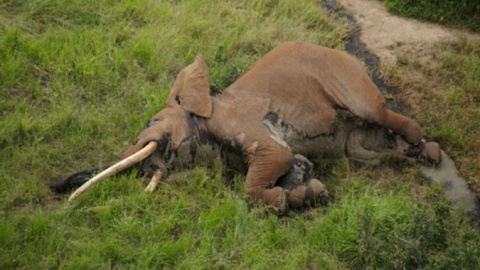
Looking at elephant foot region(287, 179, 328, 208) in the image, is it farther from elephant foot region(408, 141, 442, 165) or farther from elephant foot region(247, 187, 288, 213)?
elephant foot region(408, 141, 442, 165)

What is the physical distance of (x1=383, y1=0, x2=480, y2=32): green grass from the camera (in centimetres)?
874

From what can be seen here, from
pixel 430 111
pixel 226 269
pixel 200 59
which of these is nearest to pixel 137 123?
pixel 200 59

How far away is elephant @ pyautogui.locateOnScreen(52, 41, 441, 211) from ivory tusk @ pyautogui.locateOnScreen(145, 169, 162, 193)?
1 centimetres

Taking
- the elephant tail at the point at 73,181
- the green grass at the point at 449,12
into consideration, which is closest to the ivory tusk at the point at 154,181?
the elephant tail at the point at 73,181

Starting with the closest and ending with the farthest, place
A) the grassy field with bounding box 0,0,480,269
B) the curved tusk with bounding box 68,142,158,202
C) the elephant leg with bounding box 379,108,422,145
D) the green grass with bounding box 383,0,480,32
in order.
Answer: the grassy field with bounding box 0,0,480,269 < the curved tusk with bounding box 68,142,158,202 < the elephant leg with bounding box 379,108,422,145 < the green grass with bounding box 383,0,480,32

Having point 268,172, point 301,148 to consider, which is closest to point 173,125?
point 268,172

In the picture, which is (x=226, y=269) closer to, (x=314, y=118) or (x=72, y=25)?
(x=314, y=118)

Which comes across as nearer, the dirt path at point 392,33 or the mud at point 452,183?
the mud at point 452,183

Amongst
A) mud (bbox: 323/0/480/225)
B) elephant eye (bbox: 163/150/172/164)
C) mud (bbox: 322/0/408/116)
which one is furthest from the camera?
mud (bbox: 323/0/480/225)

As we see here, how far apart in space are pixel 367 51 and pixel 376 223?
3394 millimetres

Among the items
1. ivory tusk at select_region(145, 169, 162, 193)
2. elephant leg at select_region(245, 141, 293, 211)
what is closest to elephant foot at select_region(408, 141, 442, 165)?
elephant leg at select_region(245, 141, 293, 211)

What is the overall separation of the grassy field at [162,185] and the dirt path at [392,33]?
34cm

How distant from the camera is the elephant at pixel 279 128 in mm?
6164

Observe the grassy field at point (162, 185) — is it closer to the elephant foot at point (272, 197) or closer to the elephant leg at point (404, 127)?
the elephant foot at point (272, 197)
